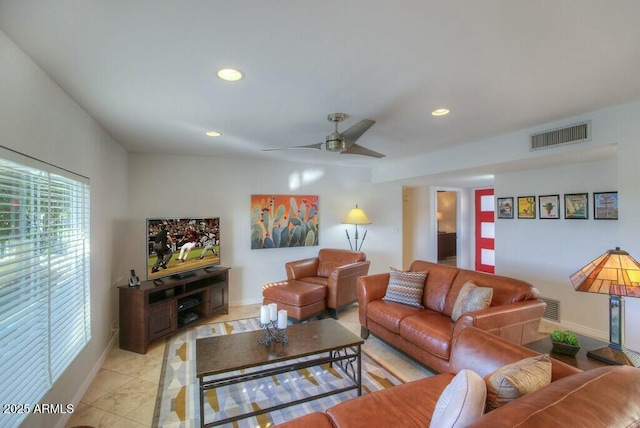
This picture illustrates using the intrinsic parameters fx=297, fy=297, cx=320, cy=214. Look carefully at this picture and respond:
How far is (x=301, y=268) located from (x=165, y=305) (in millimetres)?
1930

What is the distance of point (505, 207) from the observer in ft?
14.8

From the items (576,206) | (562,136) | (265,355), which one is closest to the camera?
(265,355)

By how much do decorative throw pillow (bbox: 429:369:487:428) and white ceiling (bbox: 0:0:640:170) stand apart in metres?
1.59

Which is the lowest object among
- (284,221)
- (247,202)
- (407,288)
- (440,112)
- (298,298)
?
(298,298)

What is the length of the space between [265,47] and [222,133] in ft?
6.20

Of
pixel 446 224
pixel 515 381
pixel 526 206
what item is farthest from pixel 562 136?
pixel 446 224

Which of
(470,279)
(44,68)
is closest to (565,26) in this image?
(470,279)

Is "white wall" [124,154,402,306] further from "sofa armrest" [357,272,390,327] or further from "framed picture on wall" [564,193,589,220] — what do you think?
"framed picture on wall" [564,193,589,220]

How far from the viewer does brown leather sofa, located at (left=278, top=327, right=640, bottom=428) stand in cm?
89

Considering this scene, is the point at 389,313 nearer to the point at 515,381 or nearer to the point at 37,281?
the point at 515,381

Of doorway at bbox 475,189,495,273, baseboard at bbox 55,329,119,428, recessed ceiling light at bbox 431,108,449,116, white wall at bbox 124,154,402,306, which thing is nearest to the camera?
baseboard at bbox 55,329,119,428

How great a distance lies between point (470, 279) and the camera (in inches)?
115

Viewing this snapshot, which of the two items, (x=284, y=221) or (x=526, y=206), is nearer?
(x=526, y=206)

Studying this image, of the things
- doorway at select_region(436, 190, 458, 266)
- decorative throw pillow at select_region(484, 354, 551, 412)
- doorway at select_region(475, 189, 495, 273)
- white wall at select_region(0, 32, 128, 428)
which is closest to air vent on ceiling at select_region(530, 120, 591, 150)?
decorative throw pillow at select_region(484, 354, 551, 412)
